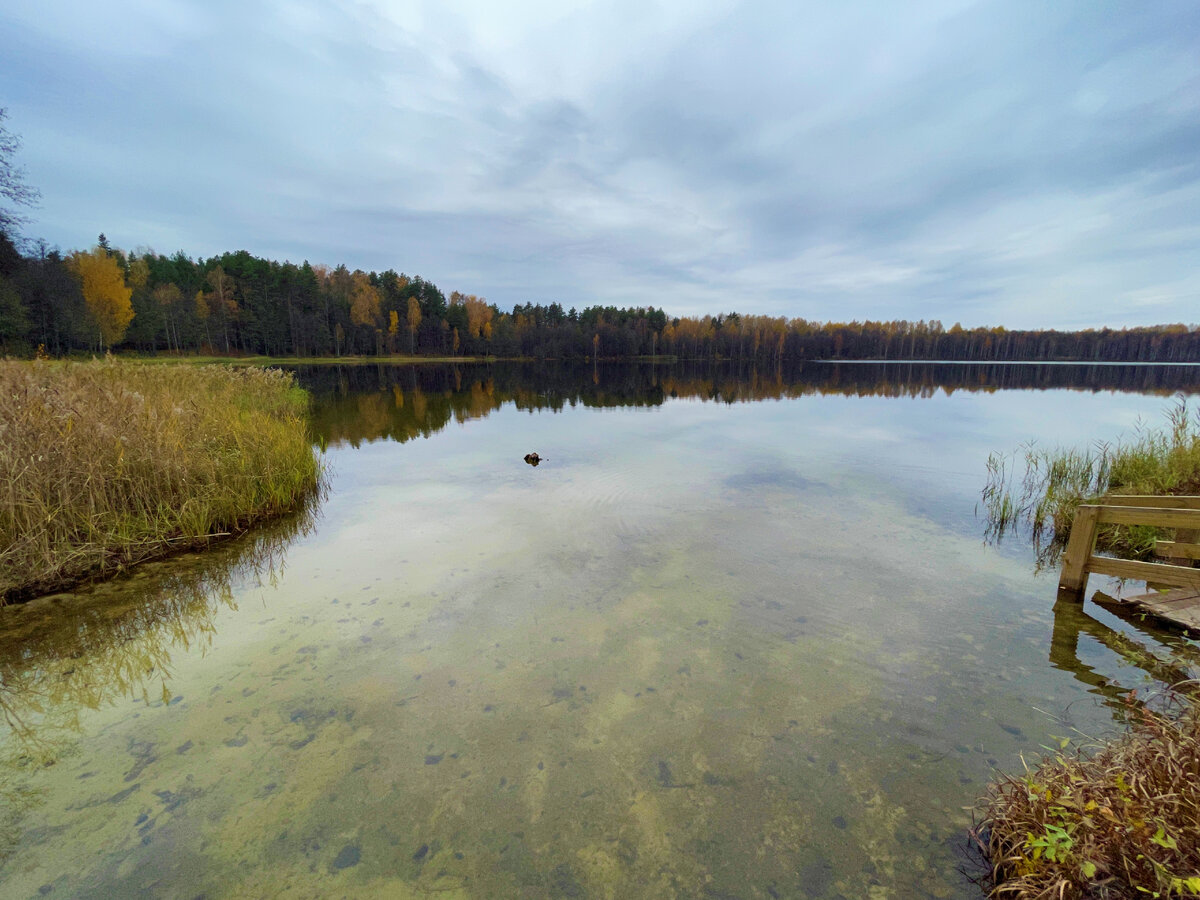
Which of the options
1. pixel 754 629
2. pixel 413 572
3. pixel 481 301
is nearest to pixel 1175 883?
pixel 754 629

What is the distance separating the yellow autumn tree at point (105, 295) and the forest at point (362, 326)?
0.12m

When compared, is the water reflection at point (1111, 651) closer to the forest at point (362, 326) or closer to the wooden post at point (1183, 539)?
the wooden post at point (1183, 539)

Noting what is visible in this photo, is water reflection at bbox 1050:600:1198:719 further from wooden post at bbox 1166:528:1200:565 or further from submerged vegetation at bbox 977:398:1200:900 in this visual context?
wooden post at bbox 1166:528:1200:565

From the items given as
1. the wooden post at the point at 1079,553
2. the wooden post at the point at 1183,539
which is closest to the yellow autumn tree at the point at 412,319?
the wooden post at the point at 1079,553

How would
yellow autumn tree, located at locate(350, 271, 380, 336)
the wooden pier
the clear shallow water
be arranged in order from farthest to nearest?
yellow autumn tree, located at locate(350, 271, 380, 336) → the wooden pier → the clear shallow water

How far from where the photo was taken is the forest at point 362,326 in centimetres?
4231

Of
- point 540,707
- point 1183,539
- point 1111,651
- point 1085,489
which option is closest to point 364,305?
point 1085,489

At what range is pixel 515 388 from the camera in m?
36.4

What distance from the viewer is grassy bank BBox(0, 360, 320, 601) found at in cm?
545

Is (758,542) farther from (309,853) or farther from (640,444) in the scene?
(640,444)

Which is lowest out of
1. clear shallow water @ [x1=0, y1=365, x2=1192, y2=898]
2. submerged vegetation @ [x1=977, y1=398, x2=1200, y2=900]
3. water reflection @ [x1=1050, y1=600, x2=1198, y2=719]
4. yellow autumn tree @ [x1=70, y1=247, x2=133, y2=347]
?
clear shallow water @ [x1=0, y1=365, x2=1192, y2=898]

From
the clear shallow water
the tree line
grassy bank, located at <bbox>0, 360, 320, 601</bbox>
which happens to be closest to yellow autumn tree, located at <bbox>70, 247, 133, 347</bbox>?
the tree line

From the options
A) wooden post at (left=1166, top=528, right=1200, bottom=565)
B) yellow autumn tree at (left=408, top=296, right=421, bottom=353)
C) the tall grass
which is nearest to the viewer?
wooden post at (left=1166, top=528, right=1200, bottom=565)

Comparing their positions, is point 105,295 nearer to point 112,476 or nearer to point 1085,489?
point 112,476
